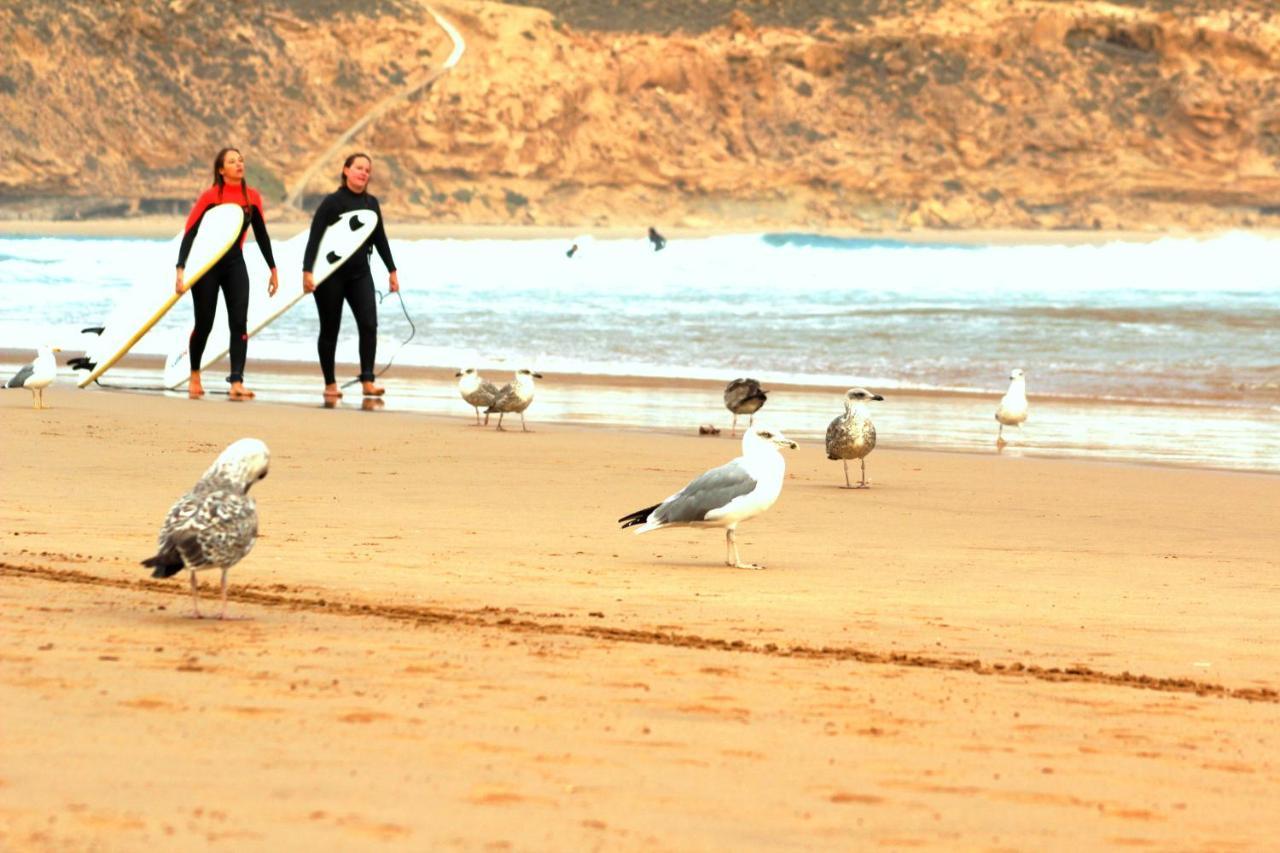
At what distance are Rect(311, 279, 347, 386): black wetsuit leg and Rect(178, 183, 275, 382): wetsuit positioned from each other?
51cm

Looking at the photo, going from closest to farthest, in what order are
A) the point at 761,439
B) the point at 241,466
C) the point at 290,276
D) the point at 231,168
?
the point at 241,466
the point at 761,439
the point at 231,168
the point at 290,276

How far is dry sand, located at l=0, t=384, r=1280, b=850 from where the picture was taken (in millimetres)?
3514

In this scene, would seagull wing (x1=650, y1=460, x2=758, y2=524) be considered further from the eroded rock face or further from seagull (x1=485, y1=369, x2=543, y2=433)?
the eroded rock face

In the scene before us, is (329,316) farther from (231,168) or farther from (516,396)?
(516,396)

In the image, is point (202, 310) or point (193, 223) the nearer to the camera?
point (193, 223)

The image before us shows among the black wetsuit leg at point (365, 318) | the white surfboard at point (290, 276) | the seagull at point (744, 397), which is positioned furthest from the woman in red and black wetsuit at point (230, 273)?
the seagull at point (744, 397)

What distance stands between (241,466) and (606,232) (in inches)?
2169

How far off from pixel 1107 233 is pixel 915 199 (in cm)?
652

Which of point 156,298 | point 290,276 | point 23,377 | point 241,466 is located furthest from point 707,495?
point 290,276

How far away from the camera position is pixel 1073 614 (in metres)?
6.01

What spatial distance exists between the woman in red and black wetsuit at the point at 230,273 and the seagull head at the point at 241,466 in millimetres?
7468

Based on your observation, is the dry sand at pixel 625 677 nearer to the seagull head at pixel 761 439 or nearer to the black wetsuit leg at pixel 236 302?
the seagull head at pixel 761 439

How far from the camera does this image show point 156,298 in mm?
14984

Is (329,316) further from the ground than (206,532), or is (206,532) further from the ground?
(206,532)
